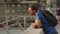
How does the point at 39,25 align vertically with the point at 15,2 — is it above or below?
above

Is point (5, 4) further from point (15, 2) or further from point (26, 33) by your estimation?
point (26, 33)

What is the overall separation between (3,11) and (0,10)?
0.83 ft

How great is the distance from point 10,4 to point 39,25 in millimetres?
15340

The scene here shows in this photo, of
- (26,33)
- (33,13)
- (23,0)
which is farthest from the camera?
(23,0)

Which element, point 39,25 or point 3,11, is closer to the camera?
point 39,25

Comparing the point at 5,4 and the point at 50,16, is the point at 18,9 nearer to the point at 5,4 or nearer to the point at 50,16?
the point at 5,4

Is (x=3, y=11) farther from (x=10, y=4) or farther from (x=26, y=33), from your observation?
(x=26, y=33)

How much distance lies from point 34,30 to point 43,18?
1.02 ft

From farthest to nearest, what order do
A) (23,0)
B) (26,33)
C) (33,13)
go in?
(23,0)
(33,13)
(26,33)

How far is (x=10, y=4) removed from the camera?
18688 mm

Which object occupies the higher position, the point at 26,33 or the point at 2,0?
the point at 26,33

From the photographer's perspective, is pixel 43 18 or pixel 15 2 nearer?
pixel 43 18

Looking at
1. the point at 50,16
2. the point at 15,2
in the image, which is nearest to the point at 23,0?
the point at 15,2

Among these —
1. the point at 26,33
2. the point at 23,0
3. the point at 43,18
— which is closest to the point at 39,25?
the point at 43,18
